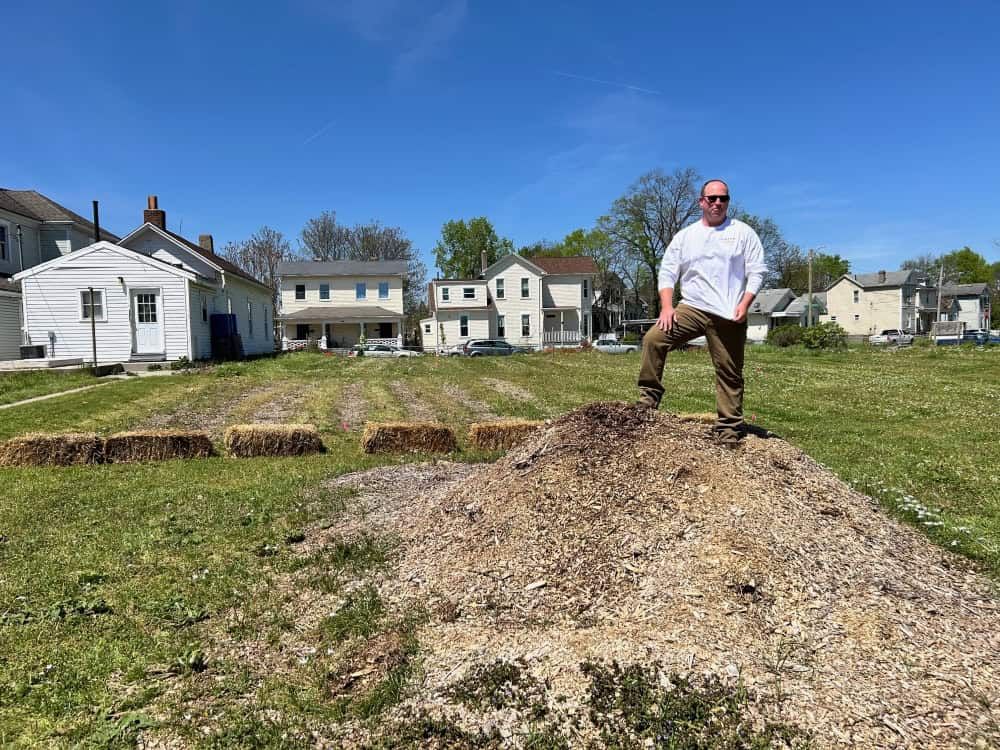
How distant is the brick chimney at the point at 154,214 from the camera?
28.7 meters

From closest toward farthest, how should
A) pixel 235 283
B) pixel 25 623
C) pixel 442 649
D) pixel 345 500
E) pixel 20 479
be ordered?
1. pixel 442 649
2. pixel 25 623
3. pixel 345 500
4. pixel 20 479
5. pixel 235 283

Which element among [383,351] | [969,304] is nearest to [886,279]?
[969,304]

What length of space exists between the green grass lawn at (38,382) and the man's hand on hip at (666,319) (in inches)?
575

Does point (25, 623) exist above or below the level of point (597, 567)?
below

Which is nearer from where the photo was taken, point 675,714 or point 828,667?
point 675,714

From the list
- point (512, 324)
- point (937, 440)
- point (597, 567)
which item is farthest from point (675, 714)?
point (512, 324)

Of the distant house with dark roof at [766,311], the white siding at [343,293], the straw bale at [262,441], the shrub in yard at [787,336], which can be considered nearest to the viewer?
the straw bale at [262,441]

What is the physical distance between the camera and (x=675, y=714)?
2.49 meters

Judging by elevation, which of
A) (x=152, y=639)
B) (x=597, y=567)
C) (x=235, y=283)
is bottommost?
(x=152, y=639)

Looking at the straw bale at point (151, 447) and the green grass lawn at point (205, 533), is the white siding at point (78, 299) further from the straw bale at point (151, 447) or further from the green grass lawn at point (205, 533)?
the straw bale at point (151, 447)

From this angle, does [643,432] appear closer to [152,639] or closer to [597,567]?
[597,567]

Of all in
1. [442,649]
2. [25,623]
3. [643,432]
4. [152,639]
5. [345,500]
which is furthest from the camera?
[345,500]

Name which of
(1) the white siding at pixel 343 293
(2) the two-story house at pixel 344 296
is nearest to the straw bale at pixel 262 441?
(2) the two-story house at pixel 344 296

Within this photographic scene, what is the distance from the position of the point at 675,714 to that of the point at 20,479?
7.74m
